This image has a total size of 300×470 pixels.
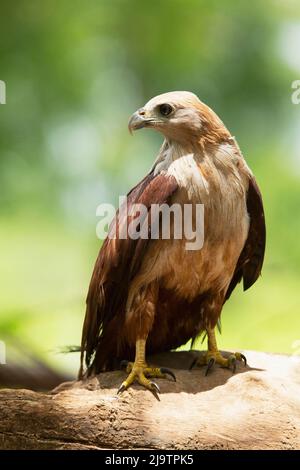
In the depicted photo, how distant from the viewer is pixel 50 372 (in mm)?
4172

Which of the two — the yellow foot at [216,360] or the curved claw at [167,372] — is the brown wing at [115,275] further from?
the yellow foot at [216,360]

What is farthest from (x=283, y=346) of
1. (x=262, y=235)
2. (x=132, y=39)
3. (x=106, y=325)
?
(x=132, y=39)

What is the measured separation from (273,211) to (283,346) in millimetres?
1020

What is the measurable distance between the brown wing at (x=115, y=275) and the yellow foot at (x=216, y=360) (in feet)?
1.41

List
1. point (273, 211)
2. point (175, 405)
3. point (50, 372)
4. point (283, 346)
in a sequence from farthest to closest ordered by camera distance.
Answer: point (273, 211) → point (283, 346) → point (50, 372) → point (175, 405)

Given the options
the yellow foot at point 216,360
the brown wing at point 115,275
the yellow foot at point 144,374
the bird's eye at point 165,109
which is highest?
the bird's eye at point 165,109

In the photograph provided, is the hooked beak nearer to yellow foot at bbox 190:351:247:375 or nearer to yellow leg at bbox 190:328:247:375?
yellow leg at bbox 190:328:247:375

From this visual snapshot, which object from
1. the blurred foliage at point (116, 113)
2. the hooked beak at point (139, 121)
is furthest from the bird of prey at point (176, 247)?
the blurred foliage at point (116, 113)

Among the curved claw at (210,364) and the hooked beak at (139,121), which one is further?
the curved claw at (210,364)

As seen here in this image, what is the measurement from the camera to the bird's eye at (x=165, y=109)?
328cm

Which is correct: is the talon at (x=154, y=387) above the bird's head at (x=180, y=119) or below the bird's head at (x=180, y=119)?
below

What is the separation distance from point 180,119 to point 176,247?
0.59m
